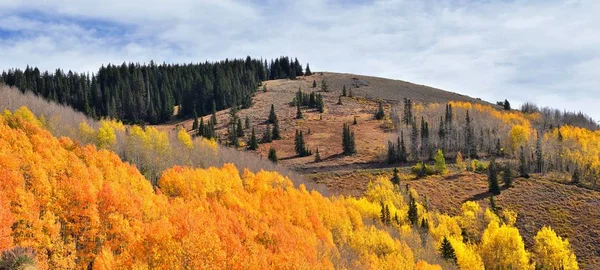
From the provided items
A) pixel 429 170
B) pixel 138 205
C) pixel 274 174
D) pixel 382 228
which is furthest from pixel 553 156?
pixel 138 205

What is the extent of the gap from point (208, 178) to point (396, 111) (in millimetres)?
106874

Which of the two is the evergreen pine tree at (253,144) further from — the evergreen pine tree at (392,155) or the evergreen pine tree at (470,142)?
the evergreen pine tree at (470,142)

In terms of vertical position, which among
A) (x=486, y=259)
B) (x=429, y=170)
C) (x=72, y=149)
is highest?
(x=72, y=149)

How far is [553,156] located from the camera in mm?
133250

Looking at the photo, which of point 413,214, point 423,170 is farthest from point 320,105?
point 413,214

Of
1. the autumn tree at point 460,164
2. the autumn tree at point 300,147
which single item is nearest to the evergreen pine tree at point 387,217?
the autumn tree at point 460,164

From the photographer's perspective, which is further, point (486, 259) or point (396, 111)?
point (396, 111)

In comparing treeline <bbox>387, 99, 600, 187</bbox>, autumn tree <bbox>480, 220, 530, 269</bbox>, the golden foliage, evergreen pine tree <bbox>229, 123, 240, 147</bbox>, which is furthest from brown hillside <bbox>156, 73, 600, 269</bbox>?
autumn tree <bbox>480, 220, 530, 269</bbox>

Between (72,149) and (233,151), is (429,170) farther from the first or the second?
(72,149)

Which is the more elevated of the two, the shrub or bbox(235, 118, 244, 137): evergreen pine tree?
bbox(235, 118, 244, 137): evergreen pine tree

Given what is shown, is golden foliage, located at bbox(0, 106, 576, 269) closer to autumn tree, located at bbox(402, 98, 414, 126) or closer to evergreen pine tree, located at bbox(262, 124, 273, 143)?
evergreen pine tree, located at bbox(262, 124, 273, 143)

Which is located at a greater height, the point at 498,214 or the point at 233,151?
the point at 233,151

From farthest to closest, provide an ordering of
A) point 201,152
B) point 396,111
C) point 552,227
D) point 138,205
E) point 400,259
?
point 396,111 → point 201,152 → point 552,227 → point 400,259 → point 138,205

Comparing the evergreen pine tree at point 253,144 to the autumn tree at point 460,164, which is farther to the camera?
the evergreen pine tree at point 253,144
